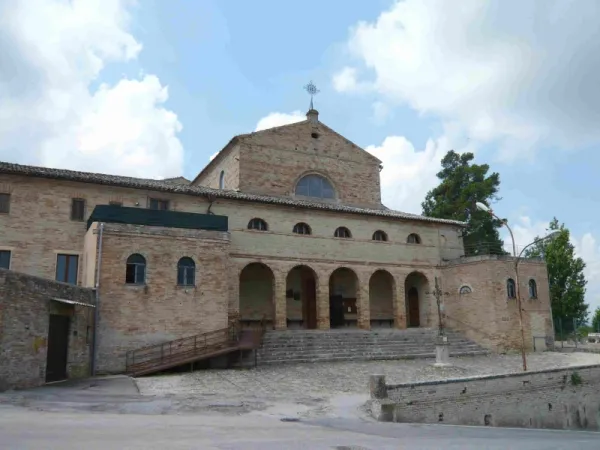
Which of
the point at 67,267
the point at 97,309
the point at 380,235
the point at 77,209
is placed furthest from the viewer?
the point at 380,235

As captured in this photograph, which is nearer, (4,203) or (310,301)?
(4,203)

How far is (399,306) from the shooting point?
29.5 meters

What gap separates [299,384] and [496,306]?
1598cm

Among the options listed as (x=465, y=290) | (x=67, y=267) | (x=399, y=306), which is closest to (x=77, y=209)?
(x=67, y=267)

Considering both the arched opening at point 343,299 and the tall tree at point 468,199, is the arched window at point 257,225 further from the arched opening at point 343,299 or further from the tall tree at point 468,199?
the tall tree at point 468,199

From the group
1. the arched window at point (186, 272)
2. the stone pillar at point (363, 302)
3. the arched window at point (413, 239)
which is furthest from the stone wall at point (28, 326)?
the arched window at point (413, 239)

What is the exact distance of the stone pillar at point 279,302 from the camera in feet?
85.5

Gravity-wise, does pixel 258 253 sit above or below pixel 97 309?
above

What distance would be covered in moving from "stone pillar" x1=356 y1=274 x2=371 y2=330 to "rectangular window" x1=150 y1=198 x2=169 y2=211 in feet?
37.5

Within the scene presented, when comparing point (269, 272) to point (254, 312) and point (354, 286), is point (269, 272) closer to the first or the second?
point (254, 312)

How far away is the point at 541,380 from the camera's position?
1766 cm

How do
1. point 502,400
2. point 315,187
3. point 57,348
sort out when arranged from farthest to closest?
point 315,187, point 57,348, point 502,400

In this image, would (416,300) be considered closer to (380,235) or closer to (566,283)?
(380,235)

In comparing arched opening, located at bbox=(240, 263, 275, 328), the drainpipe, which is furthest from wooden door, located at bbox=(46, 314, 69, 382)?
arched opening, located at bbox=(240, 263, 275, 328)
